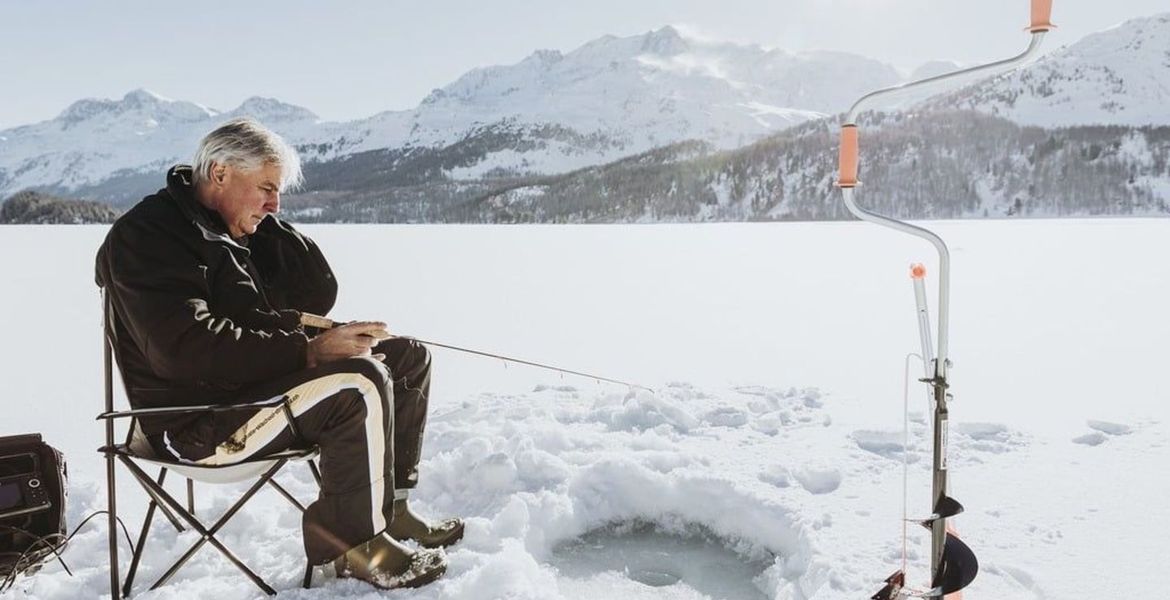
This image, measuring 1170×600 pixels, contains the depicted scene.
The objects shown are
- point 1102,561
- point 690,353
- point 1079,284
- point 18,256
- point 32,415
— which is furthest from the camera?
point 18,256

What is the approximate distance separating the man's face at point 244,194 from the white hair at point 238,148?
18 millimetres

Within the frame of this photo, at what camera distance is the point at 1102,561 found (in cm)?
213

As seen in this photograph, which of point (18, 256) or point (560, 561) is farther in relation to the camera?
point (18, 256)

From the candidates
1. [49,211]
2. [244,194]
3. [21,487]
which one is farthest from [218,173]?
[49,211]

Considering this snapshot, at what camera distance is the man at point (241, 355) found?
1762mm

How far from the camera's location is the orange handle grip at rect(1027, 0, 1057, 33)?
60.0 inches

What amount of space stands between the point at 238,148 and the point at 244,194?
0.41 feet

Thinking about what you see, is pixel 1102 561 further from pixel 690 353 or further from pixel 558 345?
pixel 558 345

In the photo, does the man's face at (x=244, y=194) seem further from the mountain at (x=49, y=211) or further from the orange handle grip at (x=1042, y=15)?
the mountain at (x=49, y=211)

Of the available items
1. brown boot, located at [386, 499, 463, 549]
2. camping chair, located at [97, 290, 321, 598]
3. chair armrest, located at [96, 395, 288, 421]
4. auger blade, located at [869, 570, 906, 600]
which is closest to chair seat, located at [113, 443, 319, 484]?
camping chair, located at [97, 290, 321, 598]

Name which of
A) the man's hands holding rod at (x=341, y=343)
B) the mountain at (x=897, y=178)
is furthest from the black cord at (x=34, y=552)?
the mountain at (x=897, y=178)

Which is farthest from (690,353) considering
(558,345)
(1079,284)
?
(1079,284)

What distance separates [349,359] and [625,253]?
15087mm

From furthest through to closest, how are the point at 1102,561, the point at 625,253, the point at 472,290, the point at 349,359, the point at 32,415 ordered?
the point at 625,253
the point at 472,290
the point at 32,415
the point at 1102,561
the point at 349,359
